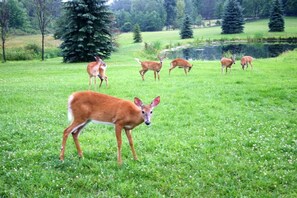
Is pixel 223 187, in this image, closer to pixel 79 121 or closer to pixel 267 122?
pixel 79 121

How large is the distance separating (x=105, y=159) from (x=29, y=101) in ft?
27.0

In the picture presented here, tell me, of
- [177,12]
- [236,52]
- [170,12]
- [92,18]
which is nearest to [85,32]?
[92,18]

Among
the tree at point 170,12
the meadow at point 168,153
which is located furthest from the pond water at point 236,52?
the tree at point 170,12

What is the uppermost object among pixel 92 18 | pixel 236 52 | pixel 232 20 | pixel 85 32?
pixel 232 20

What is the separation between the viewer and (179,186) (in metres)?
6.23

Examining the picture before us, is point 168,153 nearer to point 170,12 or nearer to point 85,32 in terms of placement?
point 85,32

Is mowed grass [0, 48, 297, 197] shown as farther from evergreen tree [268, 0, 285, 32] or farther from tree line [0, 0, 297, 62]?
evergreen tree [268, 0, 285, 32]

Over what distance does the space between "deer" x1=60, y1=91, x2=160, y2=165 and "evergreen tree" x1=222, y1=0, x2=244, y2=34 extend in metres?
76.7

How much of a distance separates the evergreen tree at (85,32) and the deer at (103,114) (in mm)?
29733

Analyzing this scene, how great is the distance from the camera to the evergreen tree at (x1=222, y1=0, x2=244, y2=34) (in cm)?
7962

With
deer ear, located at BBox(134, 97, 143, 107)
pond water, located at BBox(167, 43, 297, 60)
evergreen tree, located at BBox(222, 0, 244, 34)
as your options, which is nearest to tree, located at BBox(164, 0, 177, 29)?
evergreen tree, located at BBox(222, 0, 244, 34)

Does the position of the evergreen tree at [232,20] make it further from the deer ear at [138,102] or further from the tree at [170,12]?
the deer ear at [138,102]

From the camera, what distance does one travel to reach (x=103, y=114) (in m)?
7.39

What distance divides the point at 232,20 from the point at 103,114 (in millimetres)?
78921
